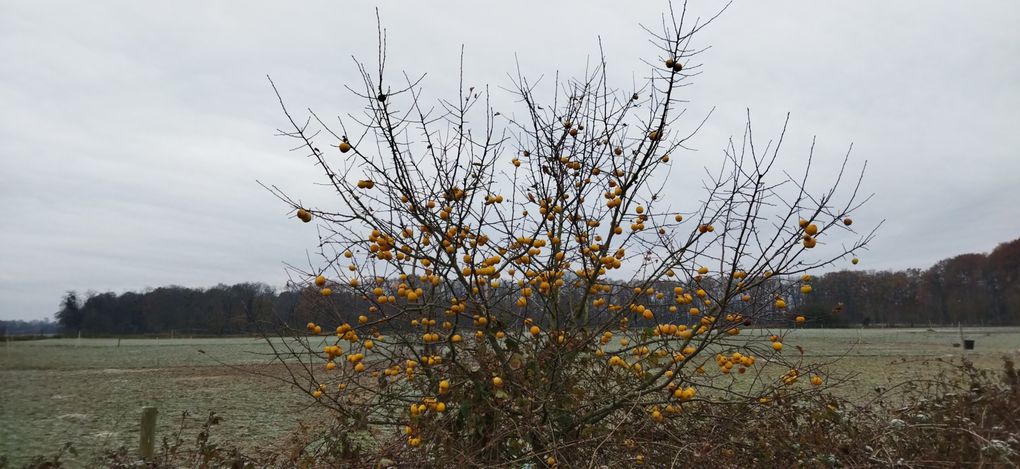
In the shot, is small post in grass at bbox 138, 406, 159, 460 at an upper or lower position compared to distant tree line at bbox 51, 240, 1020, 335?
lower

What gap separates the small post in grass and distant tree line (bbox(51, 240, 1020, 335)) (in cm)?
89

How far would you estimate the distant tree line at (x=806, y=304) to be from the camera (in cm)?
392

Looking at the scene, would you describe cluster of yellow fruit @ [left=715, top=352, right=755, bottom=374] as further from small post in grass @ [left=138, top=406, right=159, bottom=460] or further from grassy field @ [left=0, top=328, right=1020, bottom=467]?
small post in grass @ [left=138, top=406, right=159, bottom=460]

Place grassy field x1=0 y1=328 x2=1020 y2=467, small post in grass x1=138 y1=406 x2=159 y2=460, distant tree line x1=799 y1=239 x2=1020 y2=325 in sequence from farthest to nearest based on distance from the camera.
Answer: distant tree line x1=799 y1=239 x2=1020 y2=325
small post in grass x1=138 y1=406 x2=159 y2=460
grassy field x1=0 y1=328 x2=1020 y2=467

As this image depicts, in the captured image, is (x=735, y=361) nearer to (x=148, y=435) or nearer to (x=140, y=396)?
(x=148, y=435)

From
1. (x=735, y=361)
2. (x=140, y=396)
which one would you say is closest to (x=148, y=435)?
(x=735, y=361)

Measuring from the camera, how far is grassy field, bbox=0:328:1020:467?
296 cm

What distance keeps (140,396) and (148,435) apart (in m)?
12.5

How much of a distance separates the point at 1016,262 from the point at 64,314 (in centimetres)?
6784

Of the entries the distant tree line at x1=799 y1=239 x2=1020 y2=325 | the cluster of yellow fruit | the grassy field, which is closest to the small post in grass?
the grassy field

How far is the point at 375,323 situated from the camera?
367 cm

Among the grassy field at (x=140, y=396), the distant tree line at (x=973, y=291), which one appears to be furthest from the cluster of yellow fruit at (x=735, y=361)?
the distant tree line at (x=973, y=291)

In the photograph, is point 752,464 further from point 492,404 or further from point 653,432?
point 492,404

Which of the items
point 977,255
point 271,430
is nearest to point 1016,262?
point 977,255
